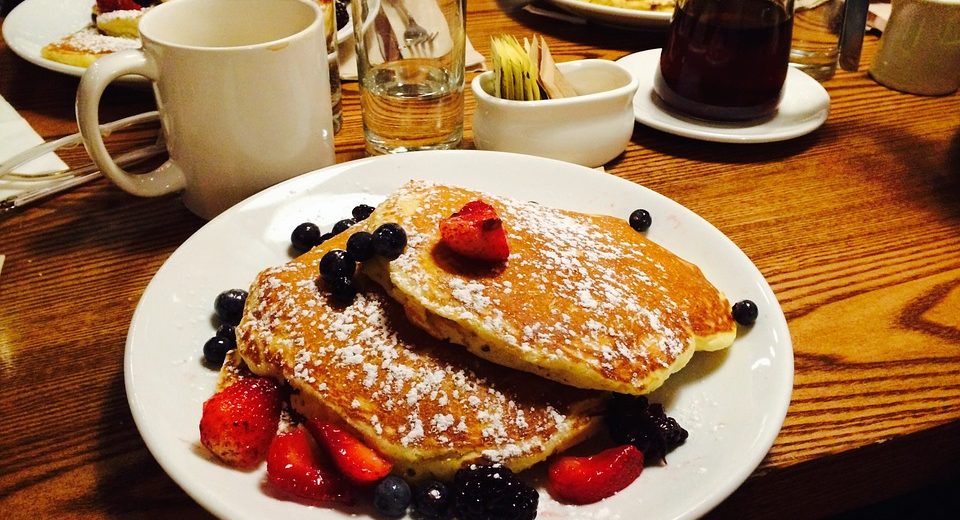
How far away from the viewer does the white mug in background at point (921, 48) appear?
151 centimetres

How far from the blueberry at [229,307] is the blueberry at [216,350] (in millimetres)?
49

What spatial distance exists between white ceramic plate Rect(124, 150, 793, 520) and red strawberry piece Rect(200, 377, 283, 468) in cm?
2

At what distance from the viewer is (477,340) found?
772mm

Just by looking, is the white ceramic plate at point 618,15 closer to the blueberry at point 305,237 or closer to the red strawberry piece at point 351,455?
the blueberry at point 305,237

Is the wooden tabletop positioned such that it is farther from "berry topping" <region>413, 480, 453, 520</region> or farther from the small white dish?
"berry topping" <region>413, 480, 453, 520</region>

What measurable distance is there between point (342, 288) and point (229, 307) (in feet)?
0.49

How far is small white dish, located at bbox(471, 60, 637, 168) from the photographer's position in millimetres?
1246

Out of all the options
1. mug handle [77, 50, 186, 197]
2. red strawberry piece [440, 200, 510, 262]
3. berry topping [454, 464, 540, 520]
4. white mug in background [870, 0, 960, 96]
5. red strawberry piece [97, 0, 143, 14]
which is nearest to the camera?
berry topping [454, 464, 540, 520]

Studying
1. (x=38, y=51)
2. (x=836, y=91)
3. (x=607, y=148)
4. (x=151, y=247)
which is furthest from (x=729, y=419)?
(x=38, y=51)

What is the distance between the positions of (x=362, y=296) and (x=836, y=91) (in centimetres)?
130

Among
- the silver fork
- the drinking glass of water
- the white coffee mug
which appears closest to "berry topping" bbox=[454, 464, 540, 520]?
the white coffee mug

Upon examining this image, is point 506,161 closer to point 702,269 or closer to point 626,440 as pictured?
point 702,269

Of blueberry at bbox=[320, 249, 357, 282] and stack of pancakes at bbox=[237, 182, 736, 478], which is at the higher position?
blueberry at bbox=[320, 249, 357, 282]

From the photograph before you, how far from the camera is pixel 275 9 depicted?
1.16m
